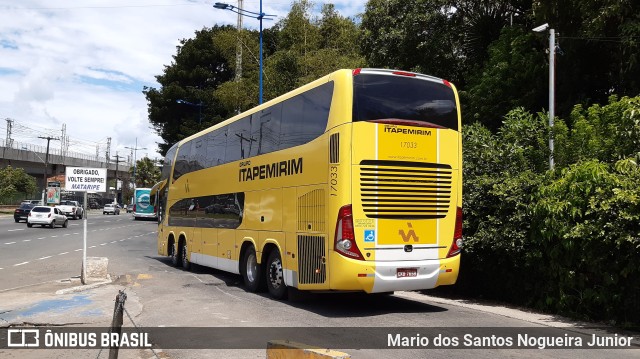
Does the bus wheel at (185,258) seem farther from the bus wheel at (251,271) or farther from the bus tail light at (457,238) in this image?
the bus tail light at (457,238)

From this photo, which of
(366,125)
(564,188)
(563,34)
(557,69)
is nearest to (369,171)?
(366,125)

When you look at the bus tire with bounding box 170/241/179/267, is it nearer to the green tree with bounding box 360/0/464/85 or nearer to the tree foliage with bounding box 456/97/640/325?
the tree foliage with bounding box 456/97/640/325

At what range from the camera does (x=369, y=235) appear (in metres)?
9.64

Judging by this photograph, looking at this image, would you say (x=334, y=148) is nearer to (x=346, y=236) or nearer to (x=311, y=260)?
(x=346, y=236)

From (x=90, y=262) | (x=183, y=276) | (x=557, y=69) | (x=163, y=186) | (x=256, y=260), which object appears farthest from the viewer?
(x=163, y=186)

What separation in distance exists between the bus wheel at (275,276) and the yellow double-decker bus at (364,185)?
0.02m

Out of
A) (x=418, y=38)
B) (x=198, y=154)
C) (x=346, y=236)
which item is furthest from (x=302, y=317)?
(x=418, y=38)

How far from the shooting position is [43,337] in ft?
26.8

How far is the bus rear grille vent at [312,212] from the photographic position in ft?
33.0

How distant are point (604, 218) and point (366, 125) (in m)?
3.95

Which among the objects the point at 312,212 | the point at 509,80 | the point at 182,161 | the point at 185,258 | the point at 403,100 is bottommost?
the point at 185,258

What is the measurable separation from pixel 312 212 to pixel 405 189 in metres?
1.67

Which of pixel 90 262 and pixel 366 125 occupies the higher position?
pixel 366 125

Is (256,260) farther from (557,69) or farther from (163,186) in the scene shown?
(557,69)
